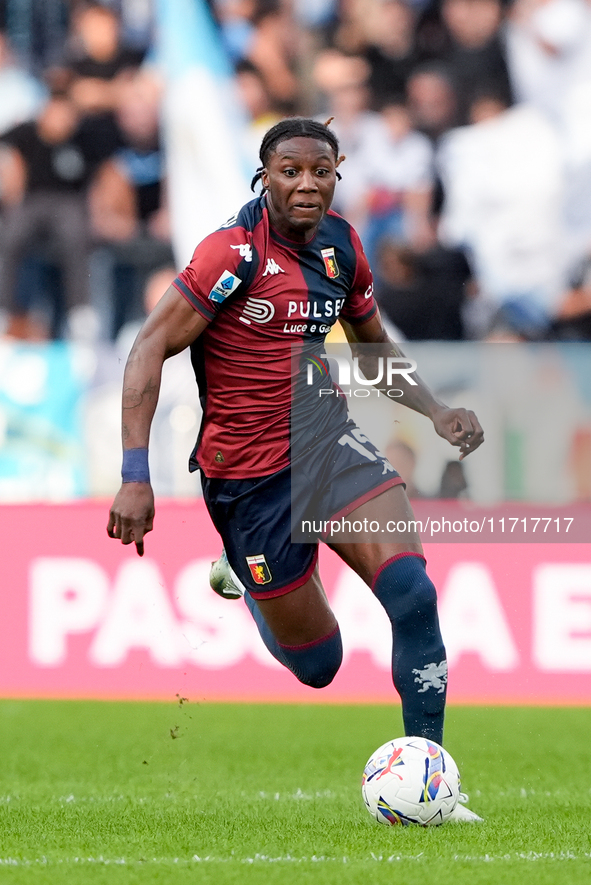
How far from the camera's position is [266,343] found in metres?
4.71

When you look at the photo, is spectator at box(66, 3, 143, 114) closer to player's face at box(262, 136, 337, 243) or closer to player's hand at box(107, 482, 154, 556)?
player's face at box(262, 136, 337, 243)

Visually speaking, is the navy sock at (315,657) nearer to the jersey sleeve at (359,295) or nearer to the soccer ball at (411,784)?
the soccer ball at (411,784)

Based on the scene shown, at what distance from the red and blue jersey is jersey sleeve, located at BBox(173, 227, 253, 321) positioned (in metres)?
0.04

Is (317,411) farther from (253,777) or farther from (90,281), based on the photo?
(90,281)

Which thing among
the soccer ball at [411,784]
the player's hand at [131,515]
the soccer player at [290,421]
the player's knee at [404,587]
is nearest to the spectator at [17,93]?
the soccer player at [290,421]

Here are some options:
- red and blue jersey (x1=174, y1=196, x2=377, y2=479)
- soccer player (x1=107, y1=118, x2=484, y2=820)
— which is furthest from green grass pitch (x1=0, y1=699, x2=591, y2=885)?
red and blue jersey (x1=174, y1=196, x2=377, y2=479)

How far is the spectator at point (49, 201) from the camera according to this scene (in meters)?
11.5

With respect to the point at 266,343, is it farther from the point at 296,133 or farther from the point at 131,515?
the point at 131,515

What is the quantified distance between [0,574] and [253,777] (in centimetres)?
351

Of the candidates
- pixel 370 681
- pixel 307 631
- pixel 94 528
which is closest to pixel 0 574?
pixel 94 528

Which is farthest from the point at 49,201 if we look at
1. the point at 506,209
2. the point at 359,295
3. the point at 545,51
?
the point at 359,295

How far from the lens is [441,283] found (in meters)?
11.4

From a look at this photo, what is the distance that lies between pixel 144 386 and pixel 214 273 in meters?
0.46

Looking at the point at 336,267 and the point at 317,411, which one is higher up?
the point at 336,267
